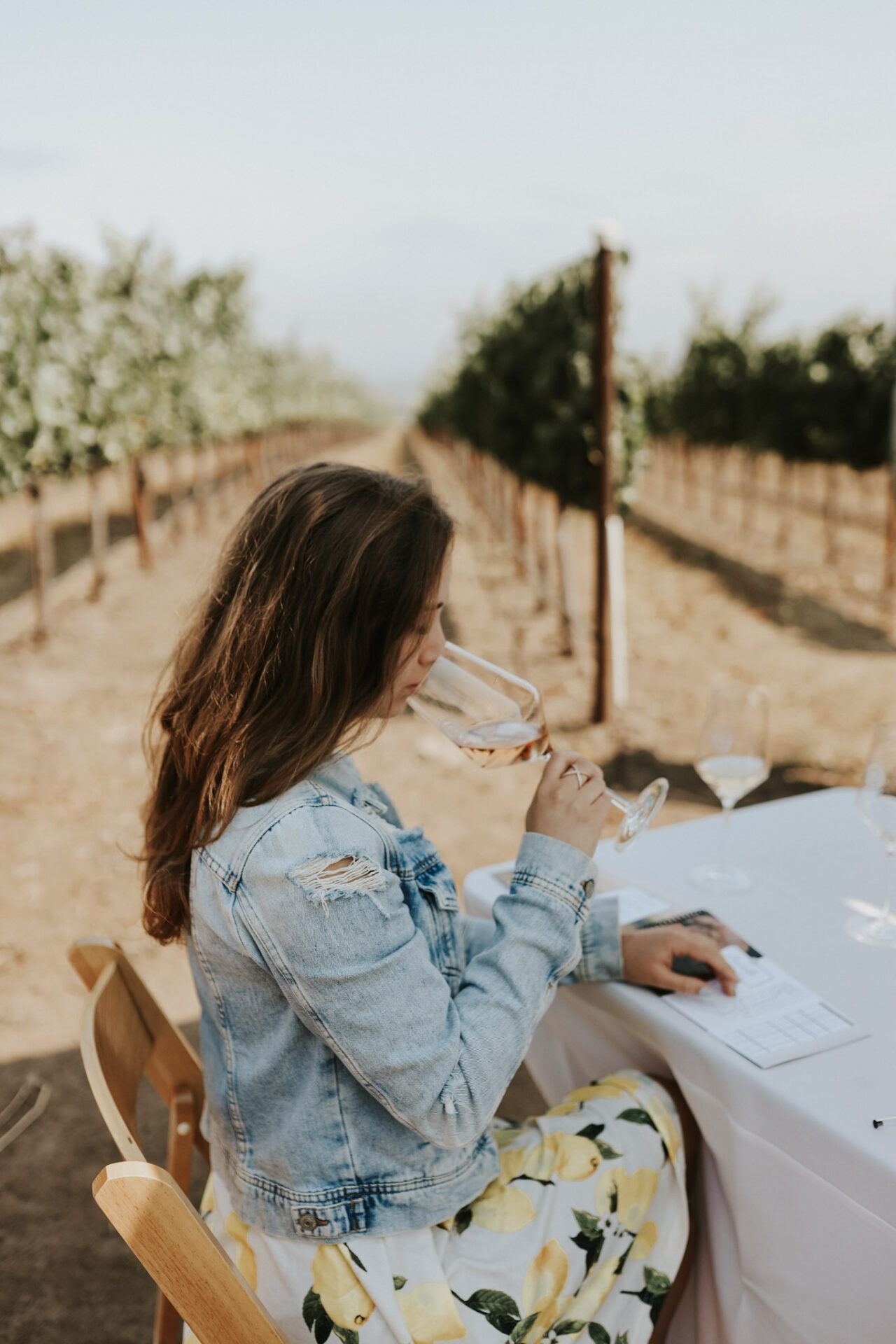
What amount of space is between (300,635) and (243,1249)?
732 millimetres

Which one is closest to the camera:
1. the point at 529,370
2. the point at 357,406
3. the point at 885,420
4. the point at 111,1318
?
the point at 111,1318

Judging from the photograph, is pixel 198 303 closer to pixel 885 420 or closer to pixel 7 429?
pixel 7 429

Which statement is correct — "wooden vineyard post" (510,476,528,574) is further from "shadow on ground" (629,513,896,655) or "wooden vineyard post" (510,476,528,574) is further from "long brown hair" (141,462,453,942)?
"long brown hair" (141,462,453,942)

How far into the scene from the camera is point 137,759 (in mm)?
5645

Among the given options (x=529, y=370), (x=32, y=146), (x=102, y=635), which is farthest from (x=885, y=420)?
(x=32, y=146)

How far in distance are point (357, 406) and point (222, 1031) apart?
4531 centimetres

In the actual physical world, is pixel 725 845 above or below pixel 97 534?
above

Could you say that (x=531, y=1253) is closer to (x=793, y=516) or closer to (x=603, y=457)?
(x=603, y=457)

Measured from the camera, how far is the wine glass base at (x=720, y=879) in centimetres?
159

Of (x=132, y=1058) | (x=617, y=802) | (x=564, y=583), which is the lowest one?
(x=564, y=583)

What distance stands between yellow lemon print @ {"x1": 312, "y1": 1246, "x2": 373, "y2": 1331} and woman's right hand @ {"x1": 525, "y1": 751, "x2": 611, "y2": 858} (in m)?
0.52

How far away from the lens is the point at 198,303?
1148cm

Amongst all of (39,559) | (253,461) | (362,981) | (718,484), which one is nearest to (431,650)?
(362,981)

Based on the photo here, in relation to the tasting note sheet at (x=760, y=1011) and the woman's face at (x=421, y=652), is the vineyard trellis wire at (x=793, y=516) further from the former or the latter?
the woman's face at (x=421, y=652)
